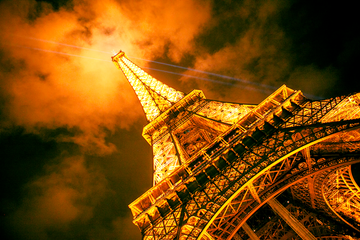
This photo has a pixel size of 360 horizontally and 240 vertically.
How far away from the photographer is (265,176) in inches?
315

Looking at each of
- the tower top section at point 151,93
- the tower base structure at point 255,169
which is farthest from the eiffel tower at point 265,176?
the tower top section at point 151,93

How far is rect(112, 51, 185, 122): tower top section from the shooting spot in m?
19.8

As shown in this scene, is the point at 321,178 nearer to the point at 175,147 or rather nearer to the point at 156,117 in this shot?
the point at 175,147

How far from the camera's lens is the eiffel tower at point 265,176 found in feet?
22.1

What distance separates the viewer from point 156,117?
1786cm

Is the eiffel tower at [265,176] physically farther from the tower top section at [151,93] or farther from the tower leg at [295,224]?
the tower top section at [151,93]

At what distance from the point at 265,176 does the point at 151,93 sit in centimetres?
1761

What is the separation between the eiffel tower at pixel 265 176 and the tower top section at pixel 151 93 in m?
6.95

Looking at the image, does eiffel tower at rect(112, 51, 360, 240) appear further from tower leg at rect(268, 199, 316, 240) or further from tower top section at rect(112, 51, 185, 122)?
tower top section at rect(112, 51, 185, 122)

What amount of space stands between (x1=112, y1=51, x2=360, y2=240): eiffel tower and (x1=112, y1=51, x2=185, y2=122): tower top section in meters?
6.95

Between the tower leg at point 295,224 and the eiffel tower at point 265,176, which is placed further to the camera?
the tower leg at point 295,224

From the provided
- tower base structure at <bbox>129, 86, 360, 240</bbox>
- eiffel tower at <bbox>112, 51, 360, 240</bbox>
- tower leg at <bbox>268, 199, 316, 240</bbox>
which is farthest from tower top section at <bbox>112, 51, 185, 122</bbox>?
tower leg at <bbox>268, 199, 316, 240</bbox>

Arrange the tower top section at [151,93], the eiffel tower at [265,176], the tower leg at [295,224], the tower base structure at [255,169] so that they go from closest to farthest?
the tower base structure at [255,169] < the eiffel tower at [265,176] < the tower leg at [295,224] < the tower top section at [151,93]

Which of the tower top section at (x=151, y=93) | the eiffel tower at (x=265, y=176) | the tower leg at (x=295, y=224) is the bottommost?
the tower leg at (x=295, y=224)
